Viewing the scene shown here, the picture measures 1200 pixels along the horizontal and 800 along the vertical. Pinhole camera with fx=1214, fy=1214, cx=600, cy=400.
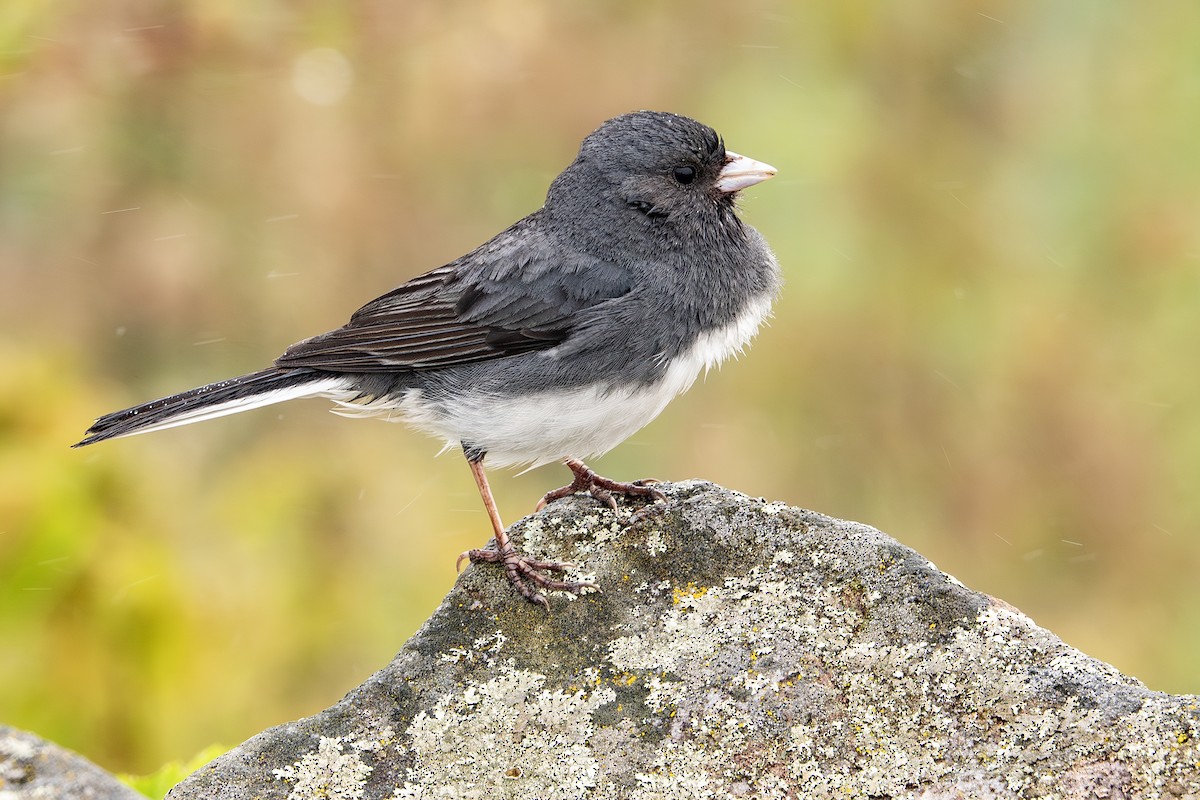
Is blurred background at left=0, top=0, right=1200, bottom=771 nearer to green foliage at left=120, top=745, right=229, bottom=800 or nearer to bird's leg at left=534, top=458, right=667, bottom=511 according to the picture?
bird's leg at left=534, top=458, right=667, bottom=511

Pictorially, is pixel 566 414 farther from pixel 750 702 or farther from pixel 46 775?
pixel 46 775

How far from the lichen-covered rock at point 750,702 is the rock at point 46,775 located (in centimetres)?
25

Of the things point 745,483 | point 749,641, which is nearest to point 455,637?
point 749,641

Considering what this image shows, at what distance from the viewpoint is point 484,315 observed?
3.47 meters

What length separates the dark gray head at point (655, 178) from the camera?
3.50 metres

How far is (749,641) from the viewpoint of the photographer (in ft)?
7.76

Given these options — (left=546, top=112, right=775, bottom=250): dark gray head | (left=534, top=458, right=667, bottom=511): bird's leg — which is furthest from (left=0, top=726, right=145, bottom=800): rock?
(left=546, top=112, right=775, bottom=250): dark gray head

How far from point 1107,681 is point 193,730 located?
109 inches

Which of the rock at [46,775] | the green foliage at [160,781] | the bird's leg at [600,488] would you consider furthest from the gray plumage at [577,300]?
the rock at [46,775]

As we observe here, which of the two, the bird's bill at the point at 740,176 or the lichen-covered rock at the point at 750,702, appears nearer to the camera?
the lichen-covered rock at the point at 750,702

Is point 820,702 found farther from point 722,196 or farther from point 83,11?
point 83,11

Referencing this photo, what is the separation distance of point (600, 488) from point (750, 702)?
1132 mm

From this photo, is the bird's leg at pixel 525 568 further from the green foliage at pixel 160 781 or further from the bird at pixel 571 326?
the green foliage at pixel 160 781

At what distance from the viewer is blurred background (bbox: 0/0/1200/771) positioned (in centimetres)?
455
